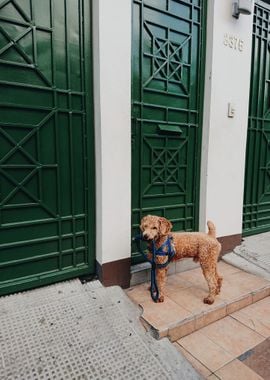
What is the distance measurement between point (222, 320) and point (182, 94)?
9.48ft

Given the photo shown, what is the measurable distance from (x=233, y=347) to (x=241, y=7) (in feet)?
13.7

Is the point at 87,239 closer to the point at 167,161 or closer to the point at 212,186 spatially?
the point at 167,161

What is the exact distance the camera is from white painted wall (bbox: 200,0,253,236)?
3.62 meters

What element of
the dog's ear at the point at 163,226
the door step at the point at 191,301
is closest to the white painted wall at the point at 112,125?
the dog's ear at the point at 163,226

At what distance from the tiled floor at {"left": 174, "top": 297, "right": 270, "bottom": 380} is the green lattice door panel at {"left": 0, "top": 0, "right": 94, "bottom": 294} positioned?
1513 millimetres

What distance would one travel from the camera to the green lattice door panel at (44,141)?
2.57 metres

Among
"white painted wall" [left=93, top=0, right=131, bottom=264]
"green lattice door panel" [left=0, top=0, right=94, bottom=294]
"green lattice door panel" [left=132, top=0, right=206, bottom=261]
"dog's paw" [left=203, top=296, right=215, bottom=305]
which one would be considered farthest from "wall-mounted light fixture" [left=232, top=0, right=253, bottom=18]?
"dog's paw" [left=203, top=296, right=215, bottom=305]

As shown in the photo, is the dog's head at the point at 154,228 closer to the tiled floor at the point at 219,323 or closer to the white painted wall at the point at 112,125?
the white painted wall at the point at 112,125

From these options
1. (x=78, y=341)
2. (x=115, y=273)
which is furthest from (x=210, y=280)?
(x=78, y=341)

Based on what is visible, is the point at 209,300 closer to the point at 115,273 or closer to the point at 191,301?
the point at 191,301

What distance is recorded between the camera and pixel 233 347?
8.21 feet

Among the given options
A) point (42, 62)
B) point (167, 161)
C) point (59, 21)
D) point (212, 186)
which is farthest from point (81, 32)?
point (212, 186)

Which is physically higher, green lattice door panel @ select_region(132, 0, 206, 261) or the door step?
green lattice door panel @ select_region(132, 0, 206, 261)

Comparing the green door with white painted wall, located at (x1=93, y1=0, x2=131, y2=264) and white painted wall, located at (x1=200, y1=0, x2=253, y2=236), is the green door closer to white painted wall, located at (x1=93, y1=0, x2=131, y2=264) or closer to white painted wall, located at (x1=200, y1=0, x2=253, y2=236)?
white painted wall, located at (x1=200, y1=0, x2=253, y2=236)
